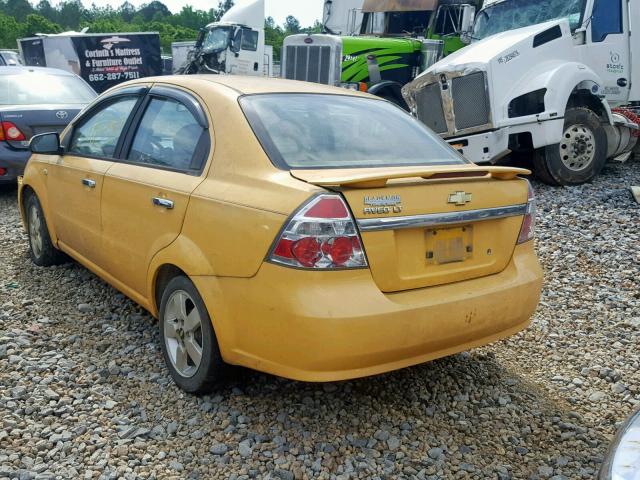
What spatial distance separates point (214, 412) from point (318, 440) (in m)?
0.57

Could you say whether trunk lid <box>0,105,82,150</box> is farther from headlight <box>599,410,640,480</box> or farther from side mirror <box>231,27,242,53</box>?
side mirror <box>231,27,242,53</box>

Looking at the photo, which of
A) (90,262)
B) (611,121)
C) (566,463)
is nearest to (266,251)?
(566,463)

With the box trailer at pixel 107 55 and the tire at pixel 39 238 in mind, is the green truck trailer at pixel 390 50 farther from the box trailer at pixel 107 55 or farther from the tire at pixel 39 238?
the box trailer at pixel 107 55

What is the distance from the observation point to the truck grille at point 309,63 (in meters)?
12.9

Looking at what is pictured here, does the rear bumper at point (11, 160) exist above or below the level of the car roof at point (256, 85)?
below

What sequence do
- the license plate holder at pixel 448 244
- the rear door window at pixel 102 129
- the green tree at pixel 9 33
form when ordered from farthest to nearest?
the green tree at pixel 9 33 → the rear door window at pixel 102 129 → the license plate holder at pixel 448 244

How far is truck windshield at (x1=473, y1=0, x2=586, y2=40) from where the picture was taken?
29.6ft

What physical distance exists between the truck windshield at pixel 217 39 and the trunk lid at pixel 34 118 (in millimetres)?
11165

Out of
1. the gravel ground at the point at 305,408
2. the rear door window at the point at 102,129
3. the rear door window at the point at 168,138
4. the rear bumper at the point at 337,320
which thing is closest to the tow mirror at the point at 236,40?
the rear door window at the point at 102,129

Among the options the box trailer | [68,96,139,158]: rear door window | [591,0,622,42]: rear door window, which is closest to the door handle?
[68,96,139,158]: rear door window

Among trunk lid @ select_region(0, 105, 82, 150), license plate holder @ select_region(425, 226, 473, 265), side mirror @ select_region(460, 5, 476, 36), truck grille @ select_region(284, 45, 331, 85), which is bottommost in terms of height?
license plate holder @ select_region(425, 226, 473, 265)

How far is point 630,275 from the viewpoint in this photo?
520cm

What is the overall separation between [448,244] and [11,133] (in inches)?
245

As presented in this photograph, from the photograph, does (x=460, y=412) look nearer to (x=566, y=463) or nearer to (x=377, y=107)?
(x=566, y=463)
